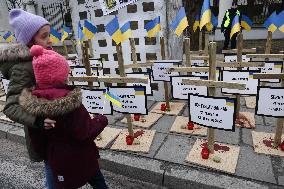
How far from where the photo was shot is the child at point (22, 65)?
2.05 m

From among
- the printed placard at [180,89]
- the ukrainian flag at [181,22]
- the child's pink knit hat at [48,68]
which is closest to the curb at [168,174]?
the printed placard at [180,89]

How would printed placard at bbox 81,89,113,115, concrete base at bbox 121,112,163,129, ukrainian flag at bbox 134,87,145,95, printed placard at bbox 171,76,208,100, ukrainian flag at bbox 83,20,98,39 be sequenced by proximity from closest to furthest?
ukrainian flag at bbox 134,87,145,95 < printed placard at bbox 81,89,113,115 < printed placard at bbox 171,76,208,100 < concrete base at bbox 121,112,163,129 < ukrainian flag at bbox 83,20,98,39

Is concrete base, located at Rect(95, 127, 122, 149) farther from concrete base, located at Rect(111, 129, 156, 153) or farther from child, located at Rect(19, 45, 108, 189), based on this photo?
child, located at Rect(19, 45, 108, 189)

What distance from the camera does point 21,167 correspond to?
13.7ft

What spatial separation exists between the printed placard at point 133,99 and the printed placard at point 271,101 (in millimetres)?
1502

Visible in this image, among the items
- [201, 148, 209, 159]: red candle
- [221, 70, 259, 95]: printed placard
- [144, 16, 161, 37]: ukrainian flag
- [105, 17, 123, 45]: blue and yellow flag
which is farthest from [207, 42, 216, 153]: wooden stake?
[144, 16, 161, 37]: ukrainian flag

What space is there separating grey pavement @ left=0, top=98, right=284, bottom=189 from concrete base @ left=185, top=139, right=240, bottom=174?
0.06 metres

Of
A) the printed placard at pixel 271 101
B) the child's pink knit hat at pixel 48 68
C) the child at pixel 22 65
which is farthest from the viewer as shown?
the printed placard at pixel 271 101

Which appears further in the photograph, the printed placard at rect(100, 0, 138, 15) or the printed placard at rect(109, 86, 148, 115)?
the printed placard at rect(100, 0, 138, 15)

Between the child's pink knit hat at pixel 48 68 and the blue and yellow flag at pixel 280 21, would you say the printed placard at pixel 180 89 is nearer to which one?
the blue and yellow flag at pixel 280 21

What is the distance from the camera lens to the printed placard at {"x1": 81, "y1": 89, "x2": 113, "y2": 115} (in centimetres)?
385

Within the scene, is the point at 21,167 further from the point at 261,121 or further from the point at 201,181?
the point at 261,121

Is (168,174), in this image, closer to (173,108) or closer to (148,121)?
(148,121)

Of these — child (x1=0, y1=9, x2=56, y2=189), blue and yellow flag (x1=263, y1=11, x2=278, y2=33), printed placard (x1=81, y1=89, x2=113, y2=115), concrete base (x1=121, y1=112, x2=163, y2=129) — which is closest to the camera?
child (x1=0, y1=9, x2=56, y2=189)
